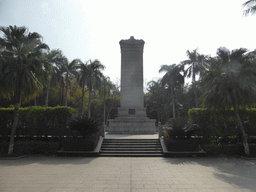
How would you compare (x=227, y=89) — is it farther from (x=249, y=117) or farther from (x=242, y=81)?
(x=249, y=117)

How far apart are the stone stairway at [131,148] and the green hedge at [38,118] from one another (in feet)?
13.4

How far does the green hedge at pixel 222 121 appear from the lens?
602 inches

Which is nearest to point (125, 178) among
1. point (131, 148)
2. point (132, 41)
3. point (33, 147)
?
point (131, 148)

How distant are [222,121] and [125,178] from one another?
36.7 ft

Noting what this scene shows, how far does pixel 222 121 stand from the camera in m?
15.6

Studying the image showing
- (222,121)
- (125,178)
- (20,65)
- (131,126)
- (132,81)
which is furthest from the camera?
(132,81)

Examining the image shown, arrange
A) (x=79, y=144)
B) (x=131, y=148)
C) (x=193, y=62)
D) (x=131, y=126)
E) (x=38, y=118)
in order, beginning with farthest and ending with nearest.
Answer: (x=193, y=62) → (x=131, y=126) → (x=38, y=118) → (x=131, y=148) → (x=79, y=144)

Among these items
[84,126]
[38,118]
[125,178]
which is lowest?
[125,178]

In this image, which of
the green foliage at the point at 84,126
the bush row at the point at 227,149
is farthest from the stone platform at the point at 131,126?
the bush row at the point at 227,149

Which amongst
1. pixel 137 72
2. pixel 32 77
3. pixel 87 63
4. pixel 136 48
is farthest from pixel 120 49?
pixel 32 77

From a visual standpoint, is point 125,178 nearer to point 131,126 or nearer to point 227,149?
point 227,149

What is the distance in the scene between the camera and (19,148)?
13719mm

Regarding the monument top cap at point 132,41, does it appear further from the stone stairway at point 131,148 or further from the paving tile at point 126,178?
the paving tile at point 126,178

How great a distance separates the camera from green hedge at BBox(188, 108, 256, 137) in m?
15.3
